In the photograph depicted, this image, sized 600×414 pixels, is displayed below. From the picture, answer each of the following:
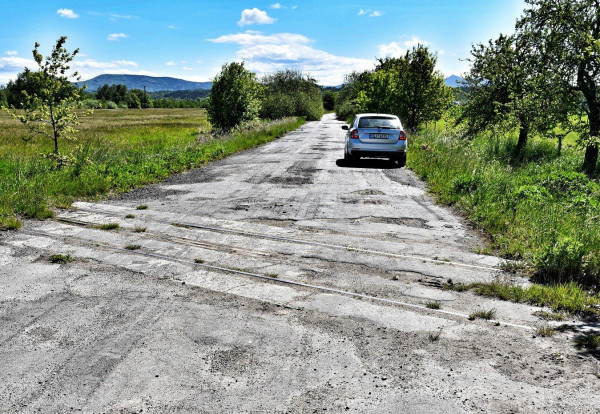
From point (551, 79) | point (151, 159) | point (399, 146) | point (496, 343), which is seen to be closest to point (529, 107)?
point (551, 79)

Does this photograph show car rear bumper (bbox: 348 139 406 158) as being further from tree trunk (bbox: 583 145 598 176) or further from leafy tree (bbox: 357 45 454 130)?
leafy tree (bbox: 357 45 454 130)

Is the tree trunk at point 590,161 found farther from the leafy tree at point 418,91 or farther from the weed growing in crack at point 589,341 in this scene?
the weed growing in crack at point 589,341

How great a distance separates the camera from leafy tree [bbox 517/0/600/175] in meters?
15.0

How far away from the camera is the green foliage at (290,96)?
168 feet

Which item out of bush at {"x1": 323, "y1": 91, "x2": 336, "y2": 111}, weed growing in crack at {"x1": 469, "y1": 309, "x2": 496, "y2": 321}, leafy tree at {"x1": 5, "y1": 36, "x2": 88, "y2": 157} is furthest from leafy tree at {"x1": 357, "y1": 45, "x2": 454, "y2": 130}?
bush at {"x1": 323, "y1": 91, "x2": 336, "y2": 111}

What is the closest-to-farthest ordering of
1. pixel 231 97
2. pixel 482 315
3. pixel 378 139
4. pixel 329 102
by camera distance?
pixel 482 315, pixel 378 139, pixel 231 97, pixel 329 102

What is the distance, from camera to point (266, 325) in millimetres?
4059

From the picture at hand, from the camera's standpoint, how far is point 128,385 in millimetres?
3115

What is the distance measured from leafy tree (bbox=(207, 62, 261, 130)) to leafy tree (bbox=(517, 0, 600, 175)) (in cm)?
1652

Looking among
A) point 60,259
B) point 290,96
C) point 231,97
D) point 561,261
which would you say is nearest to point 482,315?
point 561,261

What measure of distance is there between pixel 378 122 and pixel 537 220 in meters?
8.98

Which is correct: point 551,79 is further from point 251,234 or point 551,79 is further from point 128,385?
point 128,385

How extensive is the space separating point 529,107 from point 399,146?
5.12 meters

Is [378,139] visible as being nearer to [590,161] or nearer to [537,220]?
[590,161]
